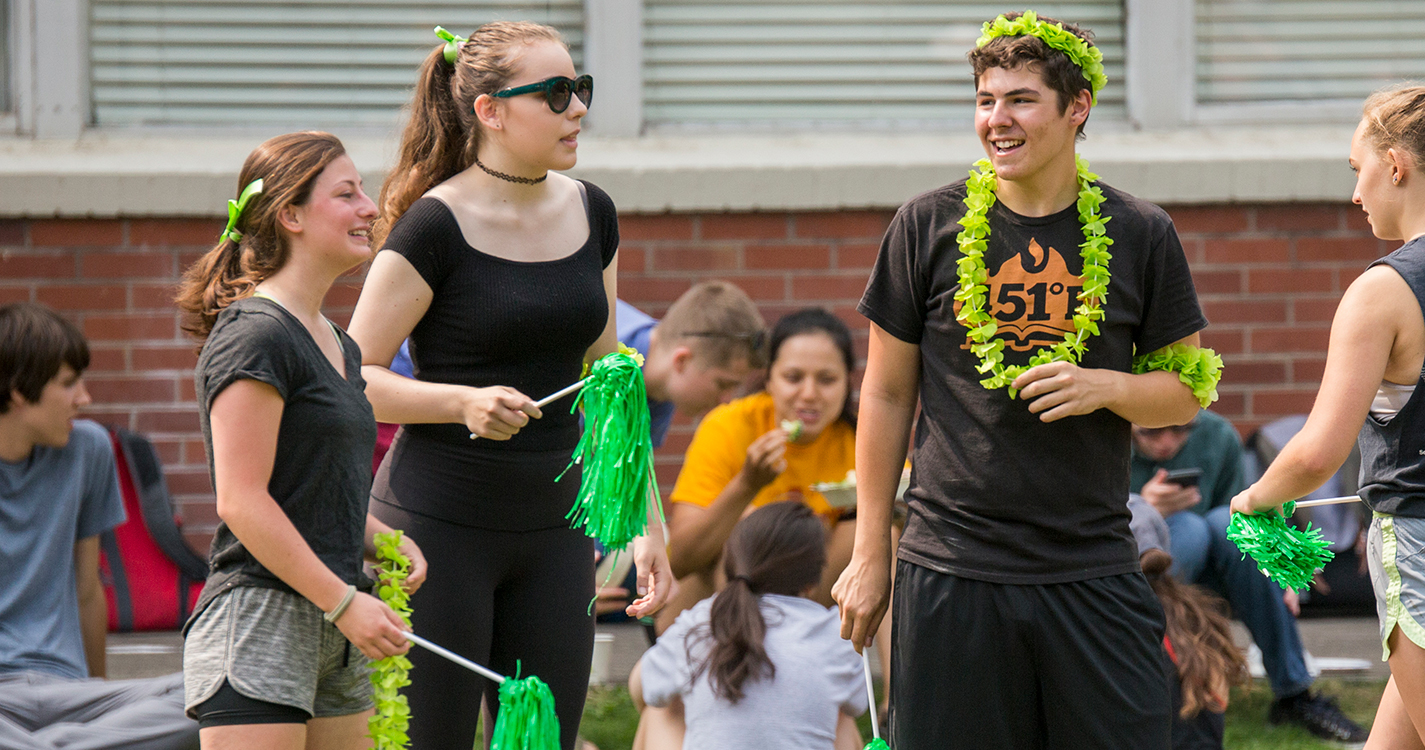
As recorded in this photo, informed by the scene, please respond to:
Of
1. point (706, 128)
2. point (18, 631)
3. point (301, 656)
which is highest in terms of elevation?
point (706, 128)

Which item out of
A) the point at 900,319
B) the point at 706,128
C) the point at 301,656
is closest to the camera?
the point at 301,656

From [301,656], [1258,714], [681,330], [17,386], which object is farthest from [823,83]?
[301,656]

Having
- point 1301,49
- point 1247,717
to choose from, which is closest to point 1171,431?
point 1247,717

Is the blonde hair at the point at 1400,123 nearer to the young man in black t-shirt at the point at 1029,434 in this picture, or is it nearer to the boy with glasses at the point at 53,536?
the young man in black t-shirt at the point at 1029,434

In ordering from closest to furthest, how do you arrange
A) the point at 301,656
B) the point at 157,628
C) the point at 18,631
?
1. the point at 301,656
2. the point at 18,631
3. the point at 157,628

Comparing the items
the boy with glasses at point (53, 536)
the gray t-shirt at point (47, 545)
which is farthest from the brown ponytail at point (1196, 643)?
the gray t-shirt at point (47, 545)

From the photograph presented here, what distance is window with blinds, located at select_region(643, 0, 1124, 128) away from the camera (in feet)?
21.2

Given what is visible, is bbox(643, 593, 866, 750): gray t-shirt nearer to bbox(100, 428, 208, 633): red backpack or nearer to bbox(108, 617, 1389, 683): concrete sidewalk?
bbox(108, 617, 1389, 683): concrete sidewalk

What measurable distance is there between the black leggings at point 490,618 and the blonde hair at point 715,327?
6.31 ft

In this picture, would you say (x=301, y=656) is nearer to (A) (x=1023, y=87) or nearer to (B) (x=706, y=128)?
(A) (x=1023, y=87)

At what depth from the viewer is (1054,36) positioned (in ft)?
9.02

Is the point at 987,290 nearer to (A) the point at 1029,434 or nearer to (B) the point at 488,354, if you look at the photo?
(A) the point at 1029,434

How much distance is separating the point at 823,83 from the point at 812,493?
7.64 feet

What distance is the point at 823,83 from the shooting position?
21.3 feet
